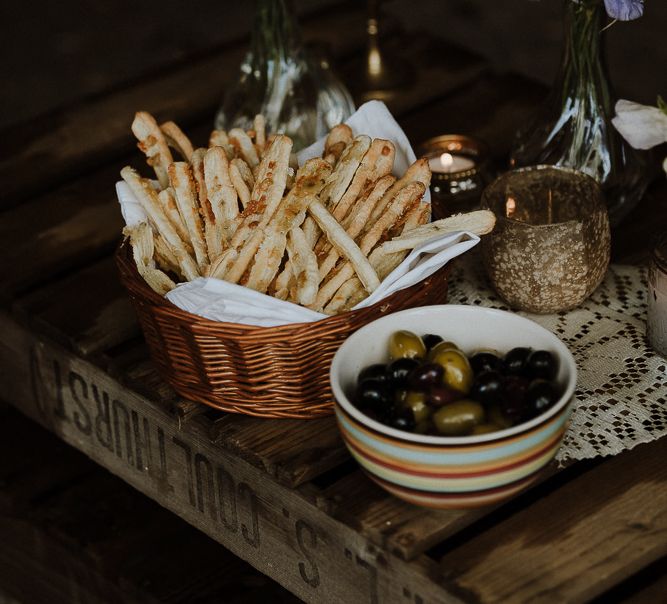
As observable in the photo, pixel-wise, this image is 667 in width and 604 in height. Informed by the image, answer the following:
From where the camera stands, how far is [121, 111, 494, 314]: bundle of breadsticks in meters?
1.28

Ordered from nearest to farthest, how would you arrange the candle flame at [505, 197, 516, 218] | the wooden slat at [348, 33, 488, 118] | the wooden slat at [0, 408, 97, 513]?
the candle flame at [505, 197, 516, 218] < the wooden slat at [0, 408, 97, 513] < the wooden slat at [348, 33, 488, 118]

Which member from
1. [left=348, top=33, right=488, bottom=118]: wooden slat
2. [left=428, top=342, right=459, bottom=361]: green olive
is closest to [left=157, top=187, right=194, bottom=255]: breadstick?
[left=428, top=342, right=459, bottom=361]: green olive

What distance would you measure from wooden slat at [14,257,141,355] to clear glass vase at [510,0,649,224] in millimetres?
592

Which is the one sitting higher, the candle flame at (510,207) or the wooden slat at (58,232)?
the candle flame at (510,207)

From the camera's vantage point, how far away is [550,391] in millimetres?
1125

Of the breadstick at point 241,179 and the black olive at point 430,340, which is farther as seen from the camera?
the breadstick at point 241,179

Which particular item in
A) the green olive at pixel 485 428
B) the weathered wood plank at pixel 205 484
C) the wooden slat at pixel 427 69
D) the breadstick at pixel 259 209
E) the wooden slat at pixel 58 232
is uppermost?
the breadstick at pixel 259 209

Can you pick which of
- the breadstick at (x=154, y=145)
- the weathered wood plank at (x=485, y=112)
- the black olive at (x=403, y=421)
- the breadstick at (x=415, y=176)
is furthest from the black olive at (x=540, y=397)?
the weathered wood plank at (x=485, y=112)

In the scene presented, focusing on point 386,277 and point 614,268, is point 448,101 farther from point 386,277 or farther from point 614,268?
point 386,277

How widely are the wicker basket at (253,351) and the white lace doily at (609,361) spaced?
0.61ft

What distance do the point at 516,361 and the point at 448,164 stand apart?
55 centimetres

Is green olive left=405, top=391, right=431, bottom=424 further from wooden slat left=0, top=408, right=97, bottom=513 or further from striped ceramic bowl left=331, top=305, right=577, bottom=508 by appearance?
wooden slat left=0, top=408, right=97, bottom=513

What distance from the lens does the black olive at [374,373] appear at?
1.17 meters

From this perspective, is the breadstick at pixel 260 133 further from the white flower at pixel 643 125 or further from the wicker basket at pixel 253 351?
the white flower at pixel 643 125
